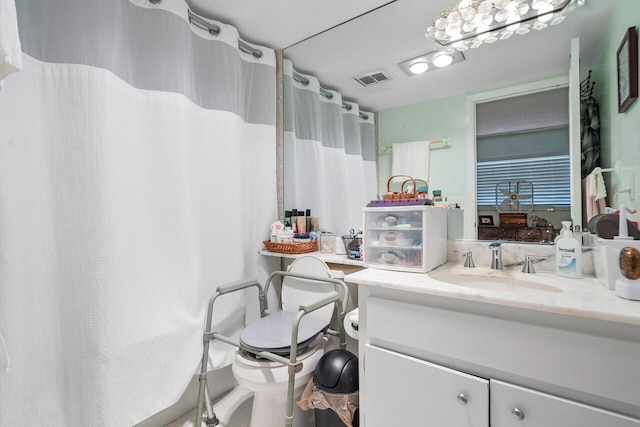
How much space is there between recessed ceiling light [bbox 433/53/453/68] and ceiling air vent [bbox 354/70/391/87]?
25cm

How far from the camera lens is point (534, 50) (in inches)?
48.3

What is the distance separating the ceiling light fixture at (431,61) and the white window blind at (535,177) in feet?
1.69

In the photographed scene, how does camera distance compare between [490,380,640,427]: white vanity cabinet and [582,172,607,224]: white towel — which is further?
[582,172,607,224]: white towel

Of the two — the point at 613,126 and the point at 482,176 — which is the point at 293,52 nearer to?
the point at 482,176

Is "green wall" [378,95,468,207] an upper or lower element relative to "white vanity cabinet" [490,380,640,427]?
upper

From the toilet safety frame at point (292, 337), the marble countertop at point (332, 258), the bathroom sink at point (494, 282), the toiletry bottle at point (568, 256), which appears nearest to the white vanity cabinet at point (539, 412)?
the bathroom sink at point (494, 282)

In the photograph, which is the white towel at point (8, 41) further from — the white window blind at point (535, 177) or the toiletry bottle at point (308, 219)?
the white window blind at point (535, 177)

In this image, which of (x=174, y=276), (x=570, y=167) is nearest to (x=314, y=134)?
(x=174, y=276)

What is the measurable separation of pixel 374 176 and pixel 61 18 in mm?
1476

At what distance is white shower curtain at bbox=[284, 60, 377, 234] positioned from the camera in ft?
5.55

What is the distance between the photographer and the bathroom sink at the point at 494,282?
104 cm

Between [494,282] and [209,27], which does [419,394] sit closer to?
[494,282]

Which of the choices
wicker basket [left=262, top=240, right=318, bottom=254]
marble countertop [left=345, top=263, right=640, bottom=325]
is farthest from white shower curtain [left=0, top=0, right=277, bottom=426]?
marble countertop [left=345, top=263, right=640, bottom=325]

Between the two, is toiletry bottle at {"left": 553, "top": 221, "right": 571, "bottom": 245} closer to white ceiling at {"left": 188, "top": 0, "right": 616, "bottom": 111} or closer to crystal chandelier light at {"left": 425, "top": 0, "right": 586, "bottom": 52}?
white ceiling at {"left": 188, "top": 0, "right": 616, "bottom": 111}
